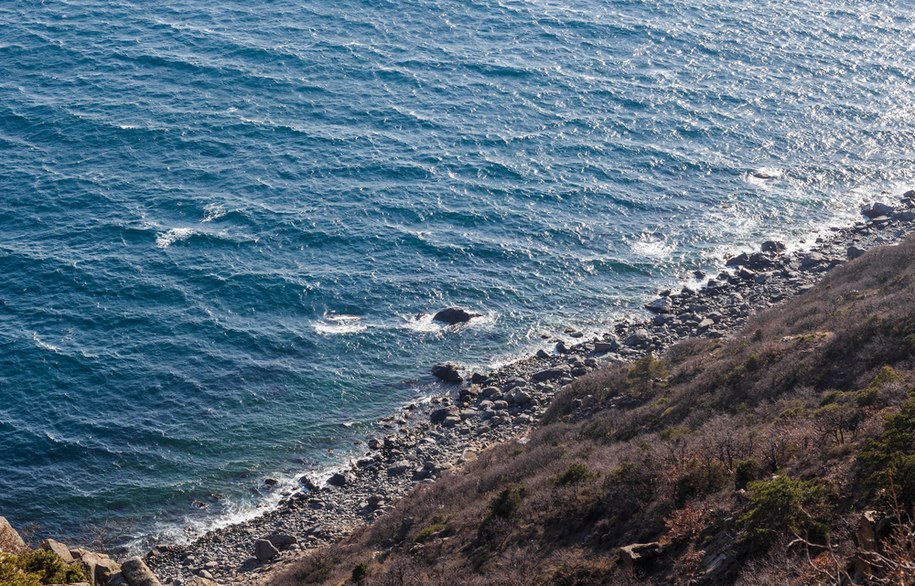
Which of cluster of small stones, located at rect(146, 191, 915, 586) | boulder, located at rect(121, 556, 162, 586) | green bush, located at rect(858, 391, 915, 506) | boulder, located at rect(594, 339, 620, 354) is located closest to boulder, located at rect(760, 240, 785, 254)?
cluster of small stones, located at rect(146, 191, 915, 586)

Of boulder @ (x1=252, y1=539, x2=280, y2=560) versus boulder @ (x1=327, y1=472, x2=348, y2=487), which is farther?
boulder @ (x1=327, y1=472, x2=348, y2=487)

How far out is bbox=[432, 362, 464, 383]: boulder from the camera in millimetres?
56250

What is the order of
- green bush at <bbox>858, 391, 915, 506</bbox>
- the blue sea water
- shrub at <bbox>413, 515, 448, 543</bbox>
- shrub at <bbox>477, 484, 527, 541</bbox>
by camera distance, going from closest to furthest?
green bush at <bbox>858, 391, 915, 506</bbox> → shrub at <bbox>477, 484, 527, 541</bbox> → shrub at <bbox>413, 515, 448, 543</bbox> → the blue sea water

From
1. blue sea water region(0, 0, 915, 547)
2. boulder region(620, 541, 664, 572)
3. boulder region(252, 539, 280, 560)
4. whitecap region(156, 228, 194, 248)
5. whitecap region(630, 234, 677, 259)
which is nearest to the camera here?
boulder region(620, 541, 664, 572)

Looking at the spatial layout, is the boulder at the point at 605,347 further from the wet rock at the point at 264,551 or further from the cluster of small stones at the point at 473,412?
the wet rock at the point at 264,551

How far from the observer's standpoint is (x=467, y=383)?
5625 cm

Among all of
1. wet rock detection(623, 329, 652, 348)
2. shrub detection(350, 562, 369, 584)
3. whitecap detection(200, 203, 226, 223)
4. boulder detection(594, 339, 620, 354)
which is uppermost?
whitecap detection(200, 203, 226, 223)

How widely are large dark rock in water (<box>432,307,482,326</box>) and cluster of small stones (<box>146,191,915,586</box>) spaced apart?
17.5 ft

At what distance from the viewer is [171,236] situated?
68312 mm

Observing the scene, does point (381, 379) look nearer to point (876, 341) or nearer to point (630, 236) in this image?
point (630, 236)

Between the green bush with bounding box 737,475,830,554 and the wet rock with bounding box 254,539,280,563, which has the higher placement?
the green bush with bounding box 737,475,830,554

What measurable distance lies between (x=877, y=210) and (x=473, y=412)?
42.7 meters

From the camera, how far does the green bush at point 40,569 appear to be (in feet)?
85.3

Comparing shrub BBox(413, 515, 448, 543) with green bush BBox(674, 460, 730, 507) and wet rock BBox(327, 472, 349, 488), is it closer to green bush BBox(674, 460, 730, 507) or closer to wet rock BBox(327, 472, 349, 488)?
green bush BBox(674, 460, 730, 507)
